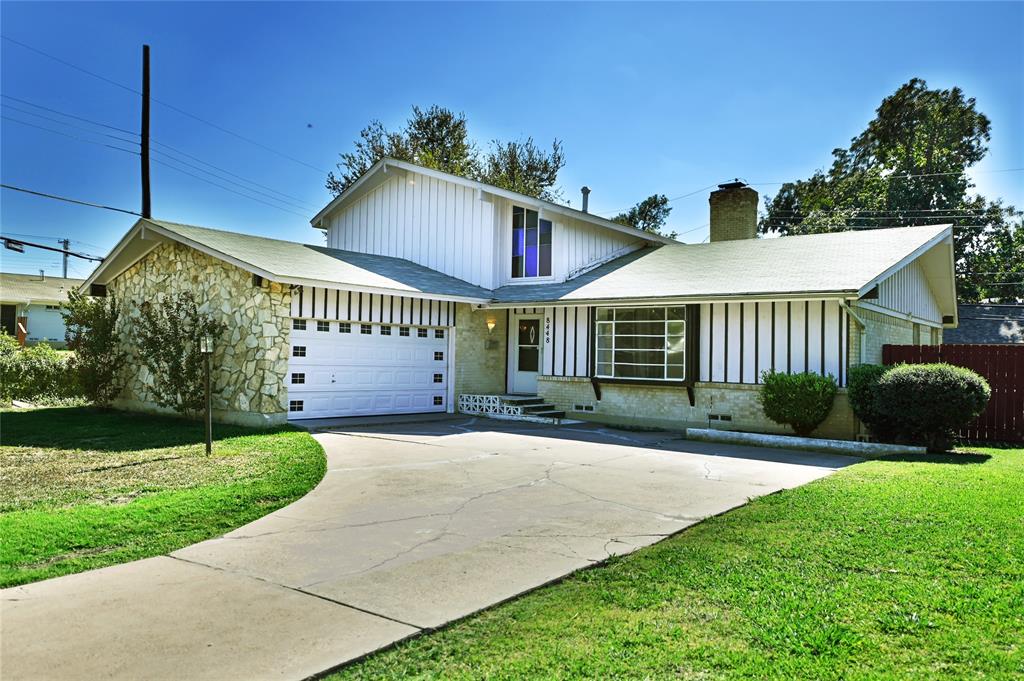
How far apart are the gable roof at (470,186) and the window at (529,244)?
0.65 meters

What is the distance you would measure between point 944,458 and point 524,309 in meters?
10.8

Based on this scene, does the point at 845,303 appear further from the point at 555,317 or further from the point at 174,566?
the point at 174,566

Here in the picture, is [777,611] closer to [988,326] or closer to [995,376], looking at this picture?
[995,376]

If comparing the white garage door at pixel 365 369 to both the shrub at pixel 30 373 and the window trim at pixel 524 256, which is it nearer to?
the window trim at pixel 524 256

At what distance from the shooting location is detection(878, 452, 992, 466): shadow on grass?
10492mm

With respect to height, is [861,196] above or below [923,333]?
above

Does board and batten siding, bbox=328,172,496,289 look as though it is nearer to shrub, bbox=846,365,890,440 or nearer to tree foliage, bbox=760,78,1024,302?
shrub, bbox=846,365,890,440

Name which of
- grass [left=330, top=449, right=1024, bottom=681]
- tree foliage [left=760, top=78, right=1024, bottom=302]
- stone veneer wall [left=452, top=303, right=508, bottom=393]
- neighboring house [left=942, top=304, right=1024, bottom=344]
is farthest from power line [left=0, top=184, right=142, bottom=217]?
tree foliage [left=760, top=78, right=1024, bottom=302]

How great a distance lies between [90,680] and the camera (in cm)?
341

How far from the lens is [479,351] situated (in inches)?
733

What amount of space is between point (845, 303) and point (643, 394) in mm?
4885

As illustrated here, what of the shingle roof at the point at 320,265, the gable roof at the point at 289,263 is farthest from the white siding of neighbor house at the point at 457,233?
the gable roof at the point at 289,263

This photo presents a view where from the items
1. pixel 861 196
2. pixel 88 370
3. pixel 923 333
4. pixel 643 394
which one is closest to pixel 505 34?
pixel 643 394

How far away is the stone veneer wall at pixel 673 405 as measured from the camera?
13711 mm
